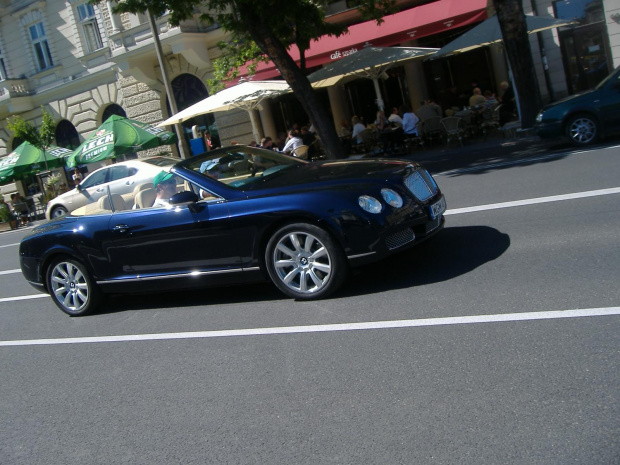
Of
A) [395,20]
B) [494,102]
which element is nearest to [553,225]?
[494,102]

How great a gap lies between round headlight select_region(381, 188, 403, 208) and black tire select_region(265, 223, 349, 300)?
2.00 ft

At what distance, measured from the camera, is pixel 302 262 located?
19.6 feet

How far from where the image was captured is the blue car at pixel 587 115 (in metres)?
11.7

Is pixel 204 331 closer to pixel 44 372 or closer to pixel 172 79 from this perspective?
pixel 44 372

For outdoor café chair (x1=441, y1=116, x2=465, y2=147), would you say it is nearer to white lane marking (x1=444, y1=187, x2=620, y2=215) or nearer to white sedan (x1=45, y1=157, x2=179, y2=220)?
white sedan (x1=45, y1=157, x2=179, y2=220)

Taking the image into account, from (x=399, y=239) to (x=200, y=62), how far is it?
20688 mm

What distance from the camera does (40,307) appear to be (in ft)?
28.7

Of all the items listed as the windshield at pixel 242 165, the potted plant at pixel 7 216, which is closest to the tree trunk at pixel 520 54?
the windshield at pixel 242 165

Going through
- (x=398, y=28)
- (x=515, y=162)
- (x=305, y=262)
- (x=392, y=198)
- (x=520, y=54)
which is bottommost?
(x=515, y=162)

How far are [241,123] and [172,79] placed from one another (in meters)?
3.71

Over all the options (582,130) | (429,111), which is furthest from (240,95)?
(582,130)

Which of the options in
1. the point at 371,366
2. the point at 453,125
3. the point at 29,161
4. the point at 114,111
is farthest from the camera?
the point at 114,111

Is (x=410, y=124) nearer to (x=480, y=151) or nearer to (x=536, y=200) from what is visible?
(x=480, y=151)

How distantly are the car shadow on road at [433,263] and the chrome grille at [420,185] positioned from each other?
2.26 ft
